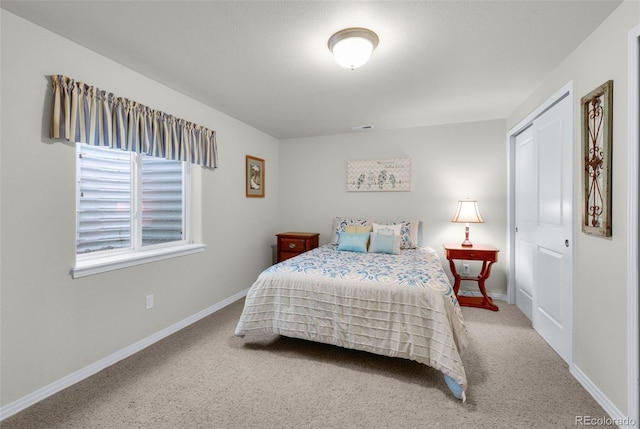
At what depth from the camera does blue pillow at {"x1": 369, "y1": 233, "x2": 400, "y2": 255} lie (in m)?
3.33

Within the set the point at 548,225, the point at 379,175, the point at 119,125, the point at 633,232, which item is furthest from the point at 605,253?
the point at 119,125

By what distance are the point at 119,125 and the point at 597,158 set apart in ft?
10.9

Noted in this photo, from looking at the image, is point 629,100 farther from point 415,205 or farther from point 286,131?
point 286,131

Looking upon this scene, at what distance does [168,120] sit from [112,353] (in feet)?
6.60

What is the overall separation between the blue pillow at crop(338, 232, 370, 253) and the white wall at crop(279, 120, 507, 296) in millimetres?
837

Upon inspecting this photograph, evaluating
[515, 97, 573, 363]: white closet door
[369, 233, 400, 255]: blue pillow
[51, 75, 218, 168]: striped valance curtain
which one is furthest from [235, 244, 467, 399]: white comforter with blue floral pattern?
[51, 75, 218, 168]: striped valance curtain

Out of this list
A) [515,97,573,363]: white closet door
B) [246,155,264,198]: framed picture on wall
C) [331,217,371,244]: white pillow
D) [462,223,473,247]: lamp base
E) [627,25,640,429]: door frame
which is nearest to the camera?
[627,25,640,429]: door frame

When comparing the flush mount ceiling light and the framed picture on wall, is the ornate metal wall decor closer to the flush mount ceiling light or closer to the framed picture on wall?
the flush mount ceiling light

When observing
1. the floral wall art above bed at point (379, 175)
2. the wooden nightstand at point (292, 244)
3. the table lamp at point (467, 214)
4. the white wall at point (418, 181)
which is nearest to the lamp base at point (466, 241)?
the table lamp at point (467, 214)

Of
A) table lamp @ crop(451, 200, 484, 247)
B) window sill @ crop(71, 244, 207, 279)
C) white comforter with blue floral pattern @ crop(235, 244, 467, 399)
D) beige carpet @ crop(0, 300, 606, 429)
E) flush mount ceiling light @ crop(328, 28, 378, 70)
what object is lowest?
beige carpet @ crop(0, 300, 606, 429)

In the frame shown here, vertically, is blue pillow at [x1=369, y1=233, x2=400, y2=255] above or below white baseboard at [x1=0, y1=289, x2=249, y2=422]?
above

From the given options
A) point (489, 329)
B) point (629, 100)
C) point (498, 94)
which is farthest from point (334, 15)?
point (489, 329)

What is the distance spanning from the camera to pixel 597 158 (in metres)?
Answer: 1.77

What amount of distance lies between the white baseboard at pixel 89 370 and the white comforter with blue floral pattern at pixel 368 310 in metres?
0.81
